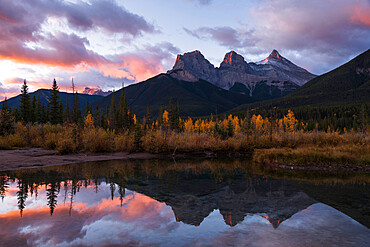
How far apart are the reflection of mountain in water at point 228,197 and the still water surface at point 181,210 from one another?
0.04m

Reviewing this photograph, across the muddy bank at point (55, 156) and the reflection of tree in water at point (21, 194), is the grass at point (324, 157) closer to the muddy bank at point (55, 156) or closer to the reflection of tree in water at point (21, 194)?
→ the muddy bank at point (55, 156)

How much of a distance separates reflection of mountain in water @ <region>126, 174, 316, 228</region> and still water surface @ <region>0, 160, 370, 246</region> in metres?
0.04

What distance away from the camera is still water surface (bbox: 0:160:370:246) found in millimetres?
7242

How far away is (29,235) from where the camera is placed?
725 cm

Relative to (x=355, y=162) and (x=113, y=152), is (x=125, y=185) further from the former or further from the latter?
(x=355, y=162)

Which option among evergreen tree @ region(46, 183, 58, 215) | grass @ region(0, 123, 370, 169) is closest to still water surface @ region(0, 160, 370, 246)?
evergreen tree @ region(46, 183, 58, 215)

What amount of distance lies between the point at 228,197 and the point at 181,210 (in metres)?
3.07

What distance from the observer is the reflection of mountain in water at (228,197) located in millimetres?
9602

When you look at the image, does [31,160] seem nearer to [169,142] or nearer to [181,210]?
[169,142]

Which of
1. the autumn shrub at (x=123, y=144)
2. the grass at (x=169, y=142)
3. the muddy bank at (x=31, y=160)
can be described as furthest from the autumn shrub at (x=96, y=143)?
the muddy bank at (x=31, y=160)

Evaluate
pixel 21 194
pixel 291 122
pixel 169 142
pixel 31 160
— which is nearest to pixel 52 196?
pixel 21 194

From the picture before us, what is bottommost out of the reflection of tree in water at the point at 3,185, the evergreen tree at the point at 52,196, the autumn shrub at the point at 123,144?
the evergreen tree at the point at 52,196

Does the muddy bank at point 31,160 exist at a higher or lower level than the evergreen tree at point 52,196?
higher

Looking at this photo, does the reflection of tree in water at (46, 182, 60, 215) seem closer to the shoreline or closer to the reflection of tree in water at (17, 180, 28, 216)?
the reflection of tree in water at (17, 180, 28, 216)
